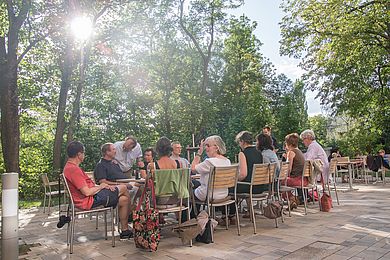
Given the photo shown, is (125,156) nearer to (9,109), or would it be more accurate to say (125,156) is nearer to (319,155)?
(9,109)

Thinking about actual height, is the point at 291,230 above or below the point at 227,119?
below

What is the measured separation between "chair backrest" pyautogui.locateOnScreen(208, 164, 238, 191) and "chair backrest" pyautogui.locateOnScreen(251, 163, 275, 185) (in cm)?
29

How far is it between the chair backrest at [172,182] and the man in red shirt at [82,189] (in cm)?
67

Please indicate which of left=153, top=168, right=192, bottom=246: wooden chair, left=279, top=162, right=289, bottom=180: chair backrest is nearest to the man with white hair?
left=279, top=162, right=289, bottom=180: chair backrest

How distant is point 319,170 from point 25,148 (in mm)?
10690

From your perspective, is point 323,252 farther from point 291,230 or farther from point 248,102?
point 248,102

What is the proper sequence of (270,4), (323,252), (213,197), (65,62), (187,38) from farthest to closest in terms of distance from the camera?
(187,38) → (270,4) → (65,62) → (213,197) → (323,252)

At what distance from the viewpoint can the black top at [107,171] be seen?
14.6ft

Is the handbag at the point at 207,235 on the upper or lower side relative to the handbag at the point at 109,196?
lower

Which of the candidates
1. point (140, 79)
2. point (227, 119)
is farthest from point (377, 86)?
point (140, 79)

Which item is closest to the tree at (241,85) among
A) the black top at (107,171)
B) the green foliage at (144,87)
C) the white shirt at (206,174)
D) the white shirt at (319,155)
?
the green foliage at (144,87)

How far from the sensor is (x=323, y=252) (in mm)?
3092

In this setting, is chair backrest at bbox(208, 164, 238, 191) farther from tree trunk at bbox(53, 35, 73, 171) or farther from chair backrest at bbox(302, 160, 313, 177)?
tree trunk at bbox(53, 35, 73, 171)

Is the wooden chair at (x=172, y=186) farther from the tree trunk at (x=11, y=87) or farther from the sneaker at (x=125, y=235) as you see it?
the tree trunk at (x=11, y=87)
